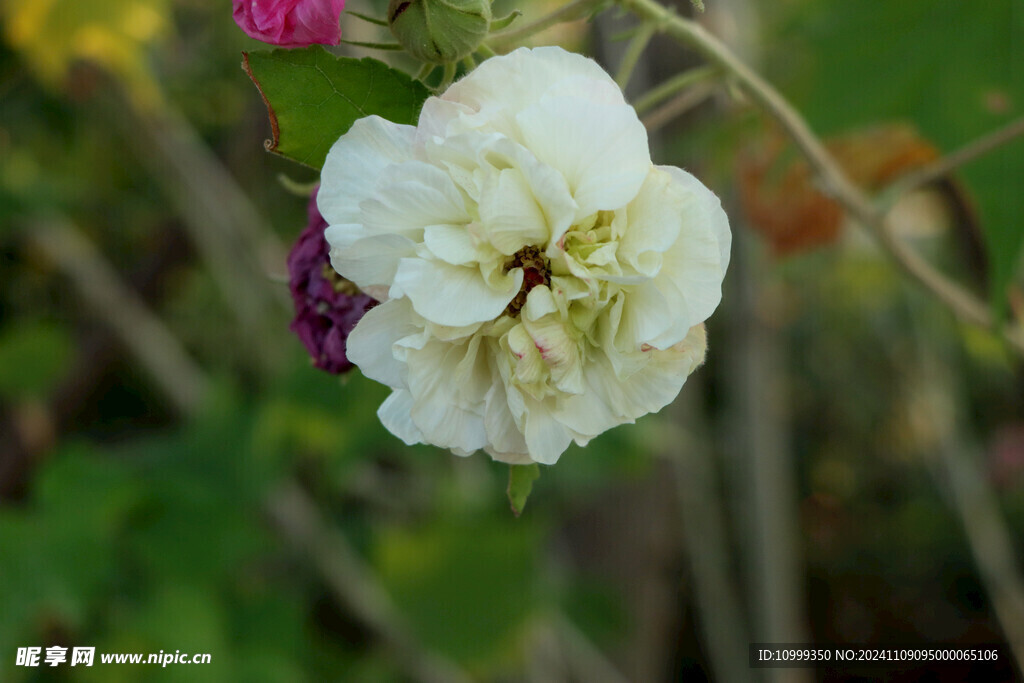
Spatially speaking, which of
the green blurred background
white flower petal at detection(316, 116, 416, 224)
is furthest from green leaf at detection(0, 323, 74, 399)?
white flower petal at detection(316, 116, 416, 224)

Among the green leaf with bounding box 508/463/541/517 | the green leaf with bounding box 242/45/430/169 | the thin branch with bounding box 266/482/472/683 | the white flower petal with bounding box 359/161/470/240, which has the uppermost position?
the green leaf with bounding box 242/45/430/169

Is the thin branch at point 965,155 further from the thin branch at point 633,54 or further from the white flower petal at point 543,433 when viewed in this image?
the white flower petal at point 543,433

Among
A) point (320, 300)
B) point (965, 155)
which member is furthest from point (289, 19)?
point (965, 155)

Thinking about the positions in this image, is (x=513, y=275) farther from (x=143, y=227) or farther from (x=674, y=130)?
(x=143, y=227)

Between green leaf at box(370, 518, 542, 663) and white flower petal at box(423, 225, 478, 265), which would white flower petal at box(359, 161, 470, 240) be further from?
green leaf at box(370, 518, 542, 663)

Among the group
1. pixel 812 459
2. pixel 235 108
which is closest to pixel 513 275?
pixel 235 108
